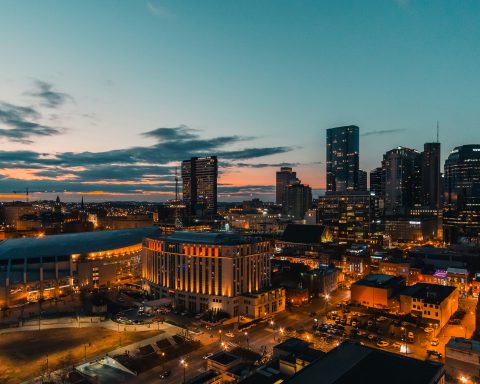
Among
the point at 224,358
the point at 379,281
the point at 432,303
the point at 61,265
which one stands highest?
the point at 61,265

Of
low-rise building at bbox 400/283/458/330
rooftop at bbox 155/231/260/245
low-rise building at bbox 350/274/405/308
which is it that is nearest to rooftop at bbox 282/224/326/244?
low-rise building at bbox 350/274/405/308

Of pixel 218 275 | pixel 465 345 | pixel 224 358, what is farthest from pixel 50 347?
pixel 465 345

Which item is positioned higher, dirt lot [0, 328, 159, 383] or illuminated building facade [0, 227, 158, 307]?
illuminated building facade [0, 227, 158, 307]

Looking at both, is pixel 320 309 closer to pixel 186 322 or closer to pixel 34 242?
pixel 186 322

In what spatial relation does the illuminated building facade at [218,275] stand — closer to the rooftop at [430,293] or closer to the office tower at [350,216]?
the rooftop at [430,293]

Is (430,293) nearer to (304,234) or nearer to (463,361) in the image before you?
(463,361)

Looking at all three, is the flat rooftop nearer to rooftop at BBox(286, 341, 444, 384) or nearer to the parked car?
rooftop at BBox(286, 341, 444, 384)

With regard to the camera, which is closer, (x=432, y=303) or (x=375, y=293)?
(x=432, y=303)
